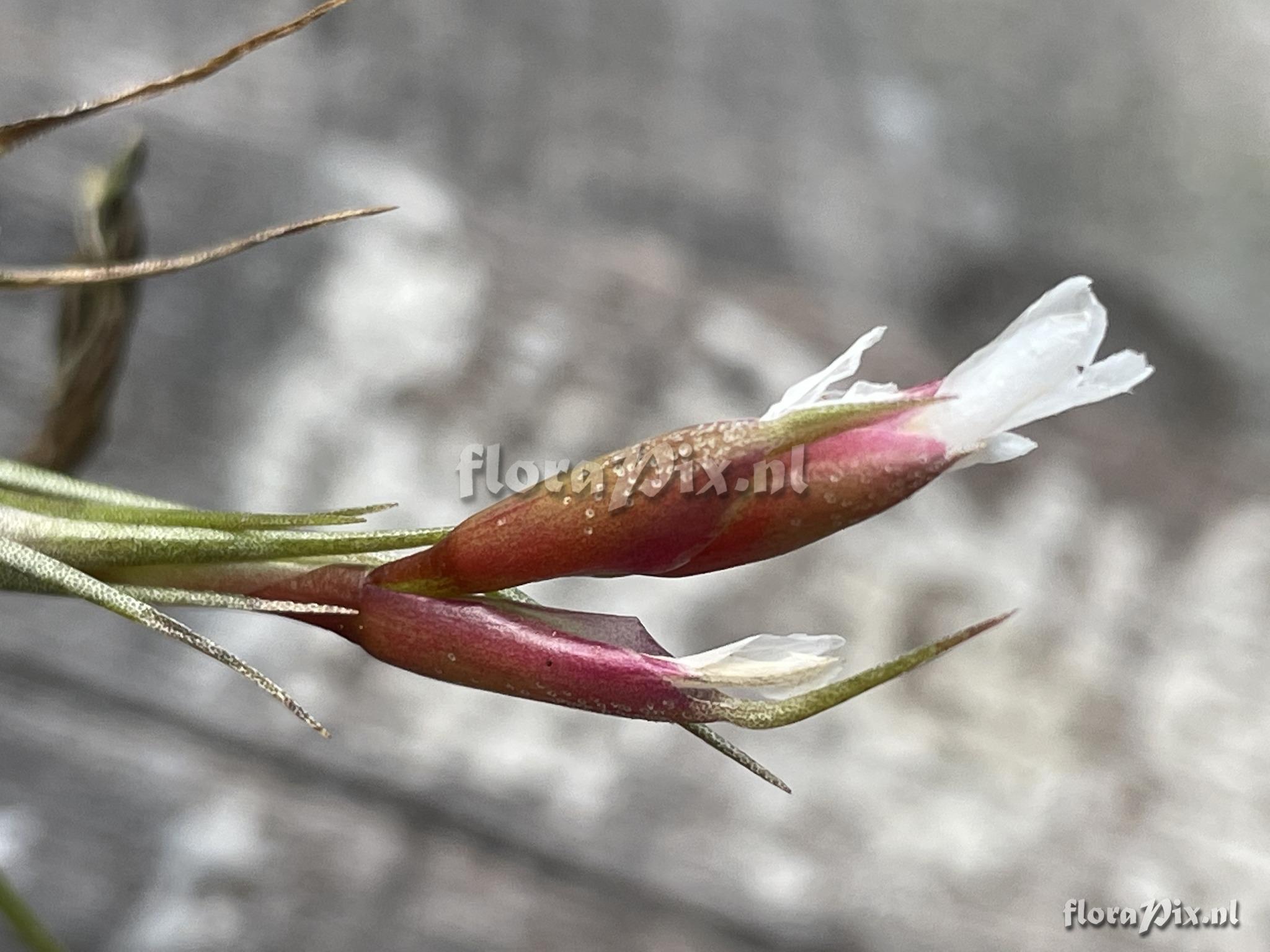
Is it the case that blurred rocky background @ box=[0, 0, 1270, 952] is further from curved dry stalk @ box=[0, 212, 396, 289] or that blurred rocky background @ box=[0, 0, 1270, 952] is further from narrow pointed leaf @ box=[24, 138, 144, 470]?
curved dry stalk @ box=[0, 212, 396, 289]

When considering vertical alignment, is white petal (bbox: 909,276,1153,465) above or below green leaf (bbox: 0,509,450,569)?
above

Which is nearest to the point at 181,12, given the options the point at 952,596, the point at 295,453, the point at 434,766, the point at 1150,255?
the point at 295,453

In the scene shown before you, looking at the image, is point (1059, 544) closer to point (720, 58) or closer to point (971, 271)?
point (971, 271)

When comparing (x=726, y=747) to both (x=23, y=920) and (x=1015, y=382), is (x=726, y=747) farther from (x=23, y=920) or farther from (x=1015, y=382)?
(x=23, y=920)

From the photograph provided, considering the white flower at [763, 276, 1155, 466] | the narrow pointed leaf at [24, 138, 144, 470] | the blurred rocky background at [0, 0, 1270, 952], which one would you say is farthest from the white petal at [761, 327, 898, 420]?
the blurred rocky background at [0, 0, 1270, 952]

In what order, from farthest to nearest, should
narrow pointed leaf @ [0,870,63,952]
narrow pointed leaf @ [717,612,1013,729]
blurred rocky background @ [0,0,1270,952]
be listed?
blurred rocky background @ [0,0,1270,952], narrow pointed leaf @ [0,870,63,952], narrow pointed leaf @ [717,612,1013,729]

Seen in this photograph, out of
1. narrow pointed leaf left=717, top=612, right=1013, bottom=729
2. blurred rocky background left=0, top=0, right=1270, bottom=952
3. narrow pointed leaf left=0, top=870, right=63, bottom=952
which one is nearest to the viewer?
narrow pointed leaf left=717, top=612, right=1013, bottom=729

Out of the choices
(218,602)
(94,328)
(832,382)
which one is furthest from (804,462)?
(94,328)
